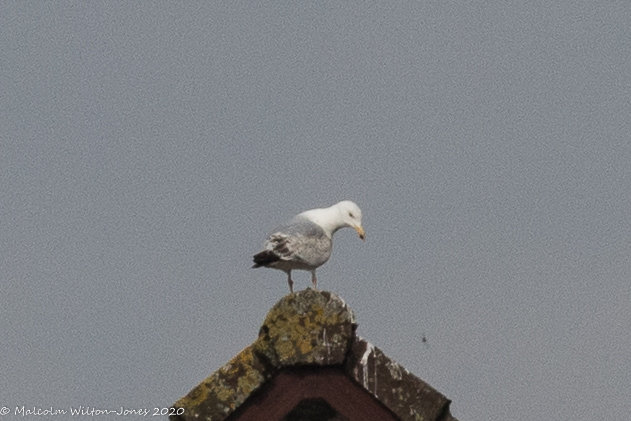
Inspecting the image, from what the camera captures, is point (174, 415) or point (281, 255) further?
point (281, 255)

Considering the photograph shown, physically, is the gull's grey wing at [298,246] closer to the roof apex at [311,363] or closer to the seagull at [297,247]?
the seagull at [297,247]

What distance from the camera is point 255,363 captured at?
956 centimetres

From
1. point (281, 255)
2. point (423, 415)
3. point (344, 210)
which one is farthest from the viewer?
point (344, 210)

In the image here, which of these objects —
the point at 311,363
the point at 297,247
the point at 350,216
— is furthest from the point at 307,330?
the point at 350,216

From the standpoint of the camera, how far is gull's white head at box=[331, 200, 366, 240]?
1669cm

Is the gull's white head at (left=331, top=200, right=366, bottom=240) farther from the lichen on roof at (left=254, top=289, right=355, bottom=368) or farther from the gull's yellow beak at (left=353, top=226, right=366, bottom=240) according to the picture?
the lichen on roof at (left=254, top=289, right=355, bottom=368)

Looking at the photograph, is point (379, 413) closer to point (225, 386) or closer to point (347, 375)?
point (347, 375)

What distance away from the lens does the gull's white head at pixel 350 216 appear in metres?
16.7

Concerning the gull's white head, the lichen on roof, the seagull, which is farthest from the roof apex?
the gull's white head

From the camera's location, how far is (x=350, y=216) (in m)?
17.0

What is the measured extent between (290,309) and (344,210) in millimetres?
7276

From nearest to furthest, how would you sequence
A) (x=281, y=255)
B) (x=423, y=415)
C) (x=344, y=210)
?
(x=423, y=415), (x=281, y=255), (x=344, y=210)

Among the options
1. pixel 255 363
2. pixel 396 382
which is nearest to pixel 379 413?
pixel 396 382

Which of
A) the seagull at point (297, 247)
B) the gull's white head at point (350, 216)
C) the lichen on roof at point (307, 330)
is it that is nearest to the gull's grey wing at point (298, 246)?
the seagull at point (297, 247)
